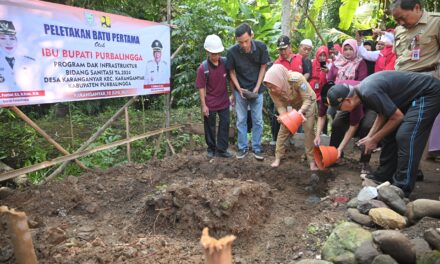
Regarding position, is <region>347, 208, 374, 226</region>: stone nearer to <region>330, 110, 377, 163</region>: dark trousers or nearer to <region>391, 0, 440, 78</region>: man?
<region>330, 110, 377, 163</region>: dark trousers

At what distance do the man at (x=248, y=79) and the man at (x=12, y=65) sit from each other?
102 inches

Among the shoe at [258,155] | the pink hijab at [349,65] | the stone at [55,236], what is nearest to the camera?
the stone at [55,236]

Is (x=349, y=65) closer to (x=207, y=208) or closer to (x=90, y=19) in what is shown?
(x=207, y=208)

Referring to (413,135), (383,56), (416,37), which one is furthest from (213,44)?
(413,135)

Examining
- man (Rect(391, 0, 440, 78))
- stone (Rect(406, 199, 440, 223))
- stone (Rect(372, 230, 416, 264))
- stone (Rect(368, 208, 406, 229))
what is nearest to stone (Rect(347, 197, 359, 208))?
stone (Rect(368, 208, 406, 229))

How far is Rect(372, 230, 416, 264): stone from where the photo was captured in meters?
2.34

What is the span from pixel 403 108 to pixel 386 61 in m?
2.16

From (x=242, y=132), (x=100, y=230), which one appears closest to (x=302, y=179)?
(x=242, y=132)

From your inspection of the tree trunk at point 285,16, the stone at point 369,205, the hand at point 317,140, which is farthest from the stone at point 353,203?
the tree trunk at point 285,16

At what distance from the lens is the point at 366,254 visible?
7.98ft

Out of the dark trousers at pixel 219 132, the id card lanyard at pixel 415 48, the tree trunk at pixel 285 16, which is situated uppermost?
the tree trunk at pixel 285 16

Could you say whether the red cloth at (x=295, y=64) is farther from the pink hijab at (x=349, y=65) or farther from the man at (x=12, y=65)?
the man at (x=12, y=65)

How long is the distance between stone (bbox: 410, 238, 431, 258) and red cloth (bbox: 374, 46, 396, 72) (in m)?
3.26

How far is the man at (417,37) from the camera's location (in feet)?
11.7
